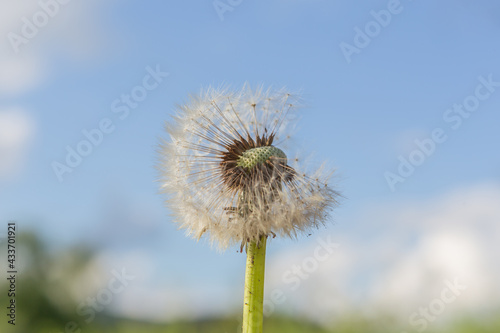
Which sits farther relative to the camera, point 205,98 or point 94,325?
point 94,325

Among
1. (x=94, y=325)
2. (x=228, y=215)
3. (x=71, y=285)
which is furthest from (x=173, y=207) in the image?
(x=71, y=285)

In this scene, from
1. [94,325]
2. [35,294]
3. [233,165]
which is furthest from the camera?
[35,294]

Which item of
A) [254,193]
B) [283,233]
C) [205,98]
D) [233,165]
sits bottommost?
[283,233]

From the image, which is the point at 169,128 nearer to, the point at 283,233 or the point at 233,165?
the point at 233,165

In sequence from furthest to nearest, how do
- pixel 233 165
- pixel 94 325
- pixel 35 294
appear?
pixel 35 294 < pixel 94 325 < pixel 233 165

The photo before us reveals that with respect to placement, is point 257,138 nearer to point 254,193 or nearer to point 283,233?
point 254,193

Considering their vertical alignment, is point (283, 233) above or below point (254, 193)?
below
